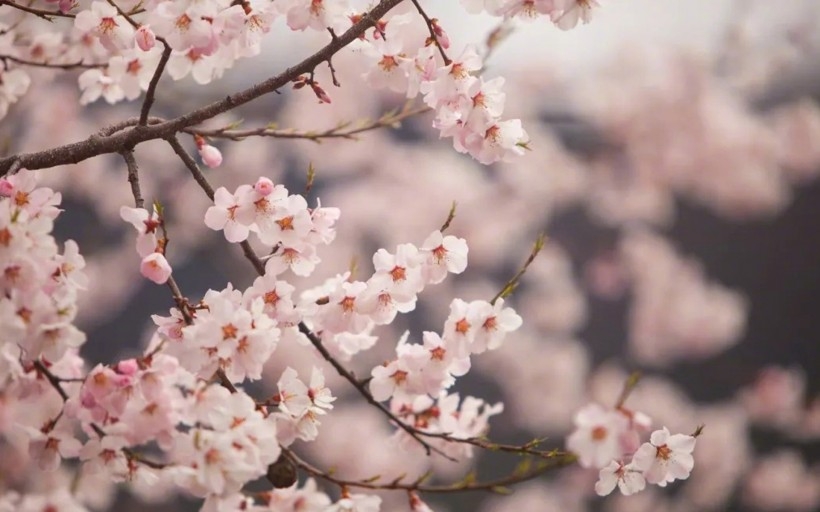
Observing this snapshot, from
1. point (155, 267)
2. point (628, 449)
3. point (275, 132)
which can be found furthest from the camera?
point (275, 132)

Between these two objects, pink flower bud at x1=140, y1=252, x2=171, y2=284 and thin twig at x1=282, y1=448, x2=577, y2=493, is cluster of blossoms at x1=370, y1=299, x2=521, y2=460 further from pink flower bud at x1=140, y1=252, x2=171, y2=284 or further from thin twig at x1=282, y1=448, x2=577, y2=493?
pink flower bud at x1=140, y1=252, x2=171, y2=284

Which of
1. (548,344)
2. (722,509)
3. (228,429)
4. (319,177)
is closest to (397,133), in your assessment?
(319,177)

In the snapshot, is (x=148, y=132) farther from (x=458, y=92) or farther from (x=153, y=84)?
(x=458, y=92)

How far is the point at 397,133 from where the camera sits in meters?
2.88

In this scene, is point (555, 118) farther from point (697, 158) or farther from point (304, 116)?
point (304, 116)

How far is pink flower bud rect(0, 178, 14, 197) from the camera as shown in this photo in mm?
736

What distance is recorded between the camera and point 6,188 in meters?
0.74

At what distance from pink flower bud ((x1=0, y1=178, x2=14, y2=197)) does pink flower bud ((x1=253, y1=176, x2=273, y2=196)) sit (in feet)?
0.77

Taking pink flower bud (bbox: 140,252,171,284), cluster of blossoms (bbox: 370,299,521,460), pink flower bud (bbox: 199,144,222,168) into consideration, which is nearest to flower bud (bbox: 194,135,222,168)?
pink flower bud (bbox: 199,144,222,168)

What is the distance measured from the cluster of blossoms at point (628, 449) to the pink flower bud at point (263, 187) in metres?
0.40

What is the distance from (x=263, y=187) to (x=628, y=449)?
0.45 meters

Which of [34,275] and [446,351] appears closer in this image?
[34,275]

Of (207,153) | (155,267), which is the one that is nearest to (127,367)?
(155,267)

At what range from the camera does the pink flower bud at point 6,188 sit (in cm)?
74
